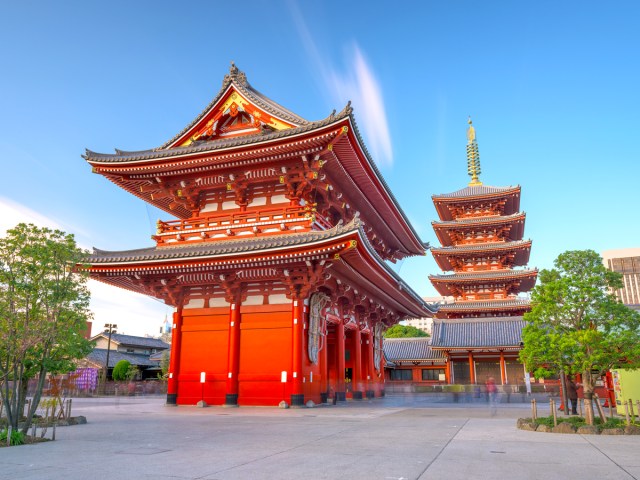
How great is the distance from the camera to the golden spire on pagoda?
56944 millimetres

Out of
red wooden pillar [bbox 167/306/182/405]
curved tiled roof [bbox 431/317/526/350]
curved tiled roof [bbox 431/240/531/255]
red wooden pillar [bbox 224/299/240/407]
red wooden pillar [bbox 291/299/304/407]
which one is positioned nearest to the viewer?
red wooden pillar [bbox 291/299/304/407]

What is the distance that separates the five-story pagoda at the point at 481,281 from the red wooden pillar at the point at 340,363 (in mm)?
21596

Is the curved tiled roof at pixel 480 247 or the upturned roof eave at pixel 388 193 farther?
the curved tiled roof at pixel 480 247

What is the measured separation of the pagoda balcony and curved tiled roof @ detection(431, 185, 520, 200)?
93.8 ft

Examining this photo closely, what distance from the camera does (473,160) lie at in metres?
58.4

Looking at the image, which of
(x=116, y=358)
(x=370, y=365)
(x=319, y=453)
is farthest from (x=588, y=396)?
(x=116, y=358)

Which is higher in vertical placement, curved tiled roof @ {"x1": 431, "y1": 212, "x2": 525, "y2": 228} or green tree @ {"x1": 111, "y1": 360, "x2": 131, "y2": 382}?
curved tiled roof @ {"x1": 431, "y1": 212, "x2": 525, "y2": 228}

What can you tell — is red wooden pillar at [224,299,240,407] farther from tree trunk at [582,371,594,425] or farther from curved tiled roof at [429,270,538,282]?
curved tiled roof at [429,270,538,282]

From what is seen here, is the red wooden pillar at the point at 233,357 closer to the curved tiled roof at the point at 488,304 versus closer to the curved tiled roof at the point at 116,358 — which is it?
the curved tiled roof at the point at 488,304

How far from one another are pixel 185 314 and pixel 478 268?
34.8 metres

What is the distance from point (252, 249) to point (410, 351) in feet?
126

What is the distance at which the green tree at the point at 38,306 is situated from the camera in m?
12.2

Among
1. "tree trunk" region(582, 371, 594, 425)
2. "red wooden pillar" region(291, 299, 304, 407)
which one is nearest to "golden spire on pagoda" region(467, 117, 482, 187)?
"red wooden pillar" region(291, 299, 304, 407)

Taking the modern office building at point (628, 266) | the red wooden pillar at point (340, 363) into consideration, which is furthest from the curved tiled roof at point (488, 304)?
the modern office building at point (628, 266)
